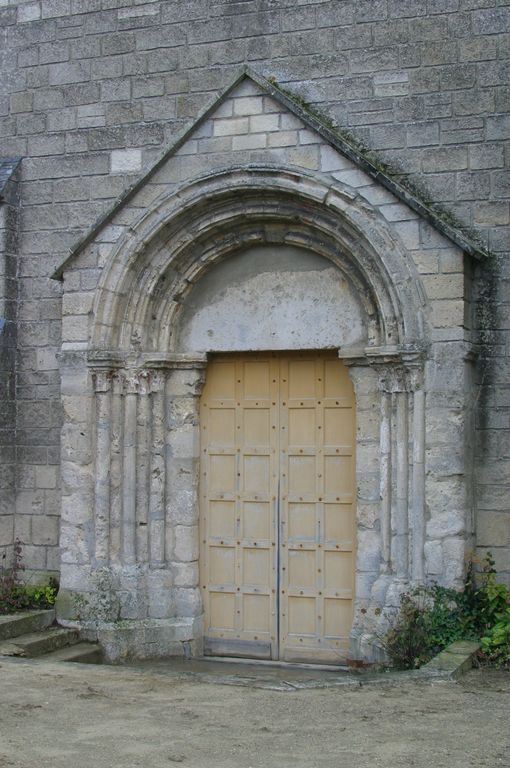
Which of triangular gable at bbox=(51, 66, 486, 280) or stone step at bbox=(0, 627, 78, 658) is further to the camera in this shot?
stone step at bbox=(0, 627, 78, 658)

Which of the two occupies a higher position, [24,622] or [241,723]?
[24,622]

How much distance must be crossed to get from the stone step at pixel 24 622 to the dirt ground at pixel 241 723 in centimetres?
108

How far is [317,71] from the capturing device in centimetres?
802

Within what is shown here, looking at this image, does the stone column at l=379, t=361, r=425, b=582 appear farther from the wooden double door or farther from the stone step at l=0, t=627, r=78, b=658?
the stone step at l=0, t=627, r=78, b=658

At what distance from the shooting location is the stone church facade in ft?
24.5

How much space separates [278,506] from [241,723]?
2.74 metres

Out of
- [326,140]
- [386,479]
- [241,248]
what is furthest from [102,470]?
[326,140]

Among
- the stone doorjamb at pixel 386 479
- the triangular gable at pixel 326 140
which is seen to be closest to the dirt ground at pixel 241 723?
the stone doorjamb at pixel 386 479

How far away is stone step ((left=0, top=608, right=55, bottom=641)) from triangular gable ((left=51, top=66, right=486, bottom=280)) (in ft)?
8.37

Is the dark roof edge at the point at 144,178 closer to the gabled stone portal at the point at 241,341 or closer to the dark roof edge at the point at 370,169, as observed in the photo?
A: the gabled stone portal at the point at 241,341

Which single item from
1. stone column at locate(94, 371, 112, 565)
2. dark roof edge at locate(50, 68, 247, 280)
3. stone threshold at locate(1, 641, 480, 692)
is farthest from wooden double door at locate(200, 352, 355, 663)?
dark roof edge at locate(50, 68, 247, 280)

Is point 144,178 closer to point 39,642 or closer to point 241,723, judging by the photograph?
point 39,642

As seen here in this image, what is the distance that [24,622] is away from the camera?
26.3ft

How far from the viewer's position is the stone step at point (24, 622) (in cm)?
790
